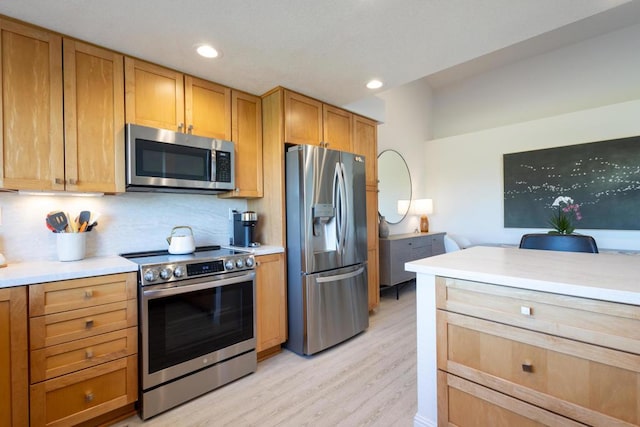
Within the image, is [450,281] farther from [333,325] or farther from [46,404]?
[46,404]

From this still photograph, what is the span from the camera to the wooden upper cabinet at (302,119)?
2652 mm

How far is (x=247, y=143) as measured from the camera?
8.75 feet

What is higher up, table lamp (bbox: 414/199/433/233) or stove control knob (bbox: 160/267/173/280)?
table lamp (bbox: 414/199/433/233)

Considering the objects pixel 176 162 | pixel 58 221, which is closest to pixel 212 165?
pixel 176 162

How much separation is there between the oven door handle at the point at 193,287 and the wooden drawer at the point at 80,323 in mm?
112

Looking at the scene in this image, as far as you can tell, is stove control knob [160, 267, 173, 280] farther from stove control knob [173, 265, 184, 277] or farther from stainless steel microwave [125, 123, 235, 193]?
stainless steel microwave [125, 123, 235, 193]

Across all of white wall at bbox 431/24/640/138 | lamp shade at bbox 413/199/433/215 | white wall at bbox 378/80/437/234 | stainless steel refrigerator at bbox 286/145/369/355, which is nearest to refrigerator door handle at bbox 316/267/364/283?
stainless steel refrigerator at bbox 286/145/369/355

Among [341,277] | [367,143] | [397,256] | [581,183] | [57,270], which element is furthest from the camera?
[581,183]

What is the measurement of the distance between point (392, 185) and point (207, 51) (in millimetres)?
3467

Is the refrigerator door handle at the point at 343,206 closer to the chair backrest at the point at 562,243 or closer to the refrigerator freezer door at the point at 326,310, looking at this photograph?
the refrigerator freezer door at the point at 326,310

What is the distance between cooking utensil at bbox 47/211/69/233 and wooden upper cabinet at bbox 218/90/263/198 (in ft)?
3.59

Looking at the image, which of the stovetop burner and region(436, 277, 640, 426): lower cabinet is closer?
region(436, 277, 640, 426): lower cabinet

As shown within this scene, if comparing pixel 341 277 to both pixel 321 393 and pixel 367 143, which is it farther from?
pixel 367 143

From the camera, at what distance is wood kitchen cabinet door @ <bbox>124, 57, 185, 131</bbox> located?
2.06 metres
